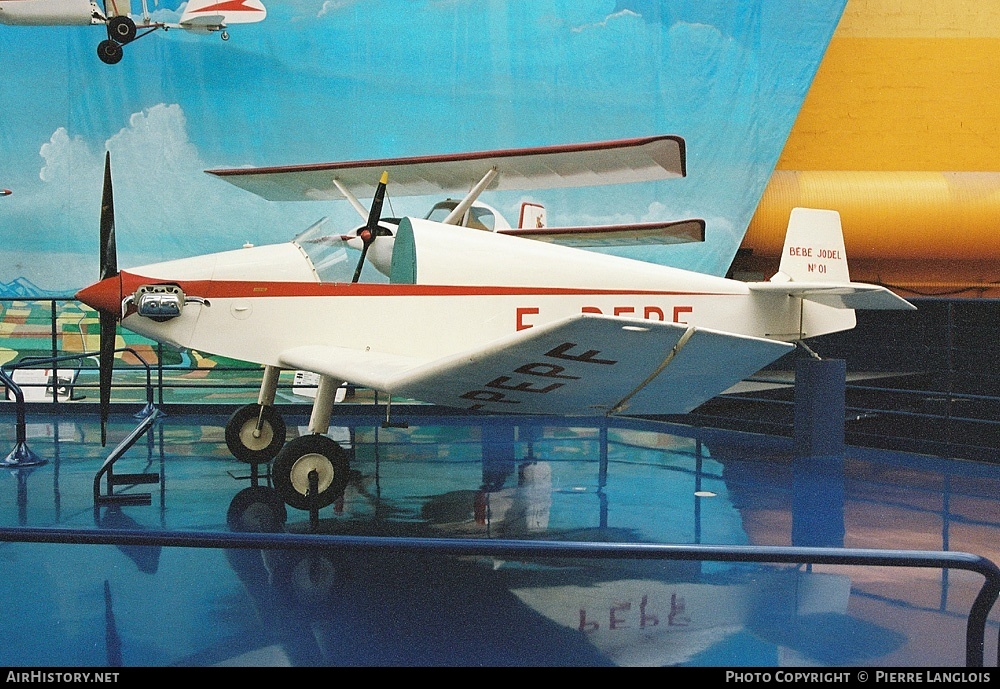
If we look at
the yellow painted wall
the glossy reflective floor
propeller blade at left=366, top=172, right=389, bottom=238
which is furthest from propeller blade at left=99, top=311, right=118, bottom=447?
the yellow painted wall

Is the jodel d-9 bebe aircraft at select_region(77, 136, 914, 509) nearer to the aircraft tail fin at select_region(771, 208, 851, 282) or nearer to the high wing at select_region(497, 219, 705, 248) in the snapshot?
the aircraft tail fin at select_region(771, 208, 851, 282)

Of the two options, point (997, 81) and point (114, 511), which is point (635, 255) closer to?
point (997, 81)

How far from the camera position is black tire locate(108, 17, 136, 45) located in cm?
804

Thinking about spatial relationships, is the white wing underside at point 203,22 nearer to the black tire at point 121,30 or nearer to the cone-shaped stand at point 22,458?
the black tire at point 121,30

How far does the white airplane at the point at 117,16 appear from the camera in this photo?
7957 mm

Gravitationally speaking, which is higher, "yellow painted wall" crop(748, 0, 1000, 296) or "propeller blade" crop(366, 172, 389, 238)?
"yellow painted wall" crop(748, 0, 1000, 296)

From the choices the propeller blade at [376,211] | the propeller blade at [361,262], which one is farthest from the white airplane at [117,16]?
the propeller blade at [361,262]

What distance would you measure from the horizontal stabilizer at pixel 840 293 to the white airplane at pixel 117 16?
6182 mm

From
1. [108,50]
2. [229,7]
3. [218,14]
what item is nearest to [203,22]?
[218,14]

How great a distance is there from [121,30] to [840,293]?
298 inches

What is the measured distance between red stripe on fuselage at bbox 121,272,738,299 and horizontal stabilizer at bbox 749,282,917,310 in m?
1.62

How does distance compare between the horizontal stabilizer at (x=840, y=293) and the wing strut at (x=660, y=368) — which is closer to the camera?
the wing strut at (x=660, y=368)

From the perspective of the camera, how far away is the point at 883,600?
316cm
